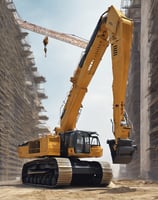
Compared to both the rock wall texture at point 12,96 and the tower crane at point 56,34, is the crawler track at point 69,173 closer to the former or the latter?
the rock wall texture at point 12,96

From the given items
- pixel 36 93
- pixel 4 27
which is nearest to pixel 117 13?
pixel 4 27

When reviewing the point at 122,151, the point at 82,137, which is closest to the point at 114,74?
the point at 122,151

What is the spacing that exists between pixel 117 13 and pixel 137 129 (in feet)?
124

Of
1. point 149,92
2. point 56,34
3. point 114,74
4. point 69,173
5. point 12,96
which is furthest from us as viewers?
point 56,34

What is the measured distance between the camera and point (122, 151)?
51.4 feet

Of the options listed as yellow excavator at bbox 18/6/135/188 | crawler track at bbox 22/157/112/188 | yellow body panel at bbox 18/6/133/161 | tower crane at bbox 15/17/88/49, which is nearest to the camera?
yellow body panel at bbox 18/6/133/161

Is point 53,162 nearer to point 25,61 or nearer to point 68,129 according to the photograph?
point 68,129

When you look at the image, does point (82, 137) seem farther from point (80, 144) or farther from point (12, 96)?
point (12, 96)

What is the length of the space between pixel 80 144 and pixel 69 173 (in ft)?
6.59

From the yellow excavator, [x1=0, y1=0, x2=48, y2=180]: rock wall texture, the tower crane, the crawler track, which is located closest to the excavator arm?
the yellow excavator

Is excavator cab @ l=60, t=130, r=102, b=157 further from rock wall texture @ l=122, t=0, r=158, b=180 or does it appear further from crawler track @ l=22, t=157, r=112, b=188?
rock wall texture @ l=122, t=0, r=158, b=180

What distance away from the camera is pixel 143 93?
46188 millimetres

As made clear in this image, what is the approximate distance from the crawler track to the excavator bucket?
435 centimetres

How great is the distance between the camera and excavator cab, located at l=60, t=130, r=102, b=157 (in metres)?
20.7
